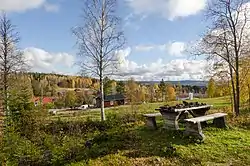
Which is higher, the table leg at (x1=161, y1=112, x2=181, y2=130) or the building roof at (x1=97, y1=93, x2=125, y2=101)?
the table leg at (x1=161, y1=112, x2=181, y2=130)

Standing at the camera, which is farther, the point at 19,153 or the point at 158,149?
the point at 19,153

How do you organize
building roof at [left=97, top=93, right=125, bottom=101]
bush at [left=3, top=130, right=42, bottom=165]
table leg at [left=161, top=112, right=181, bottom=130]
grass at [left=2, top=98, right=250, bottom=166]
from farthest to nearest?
building roof at [left=97, top=93, right=125, bottom=101] < table leg at [left=161, top=112, right=181, bottom=130] < bush at [left=3, top=130, right=42, bottom=165] < grass at [left=2, top=98, right=250, bottom=166]

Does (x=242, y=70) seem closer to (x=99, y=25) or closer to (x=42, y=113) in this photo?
(x=99, y=25)

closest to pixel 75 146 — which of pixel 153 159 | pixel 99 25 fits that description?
pixel 153 159

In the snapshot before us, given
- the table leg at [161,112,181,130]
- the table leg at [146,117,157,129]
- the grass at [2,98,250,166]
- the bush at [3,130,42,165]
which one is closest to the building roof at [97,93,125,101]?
the table leg at [146,117,157,129]

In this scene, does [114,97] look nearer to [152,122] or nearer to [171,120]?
[152,122]

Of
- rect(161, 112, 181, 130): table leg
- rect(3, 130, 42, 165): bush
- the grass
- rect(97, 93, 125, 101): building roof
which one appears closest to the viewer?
the grass

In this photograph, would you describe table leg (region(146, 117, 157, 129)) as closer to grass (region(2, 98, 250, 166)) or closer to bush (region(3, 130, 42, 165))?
grass (region(2, 98, 250, 166))

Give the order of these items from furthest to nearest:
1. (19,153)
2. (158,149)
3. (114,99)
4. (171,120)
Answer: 1. (114,99)
2. (171,120)
3. (19,153)
4. (158,149)

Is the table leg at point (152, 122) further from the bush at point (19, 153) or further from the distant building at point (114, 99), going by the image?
the distant building at point (114, 99)

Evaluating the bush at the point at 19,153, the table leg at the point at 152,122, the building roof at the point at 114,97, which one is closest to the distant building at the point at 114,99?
the building roof at the point at 114,97

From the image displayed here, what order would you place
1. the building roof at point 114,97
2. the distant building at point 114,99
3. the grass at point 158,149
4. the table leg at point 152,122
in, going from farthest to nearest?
the building roof at point 114,97, the distant building at point 114,99, the table leg at point 152,122, the grass at point 158,149

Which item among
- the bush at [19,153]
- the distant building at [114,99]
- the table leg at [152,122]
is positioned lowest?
the distant building at [114,99]

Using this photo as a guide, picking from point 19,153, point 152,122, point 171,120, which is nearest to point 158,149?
point 171,120
